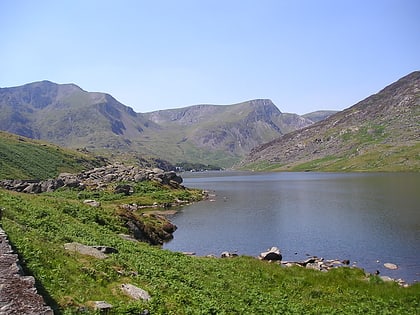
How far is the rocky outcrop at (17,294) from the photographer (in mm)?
12906

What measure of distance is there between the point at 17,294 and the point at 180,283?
13.6 metres

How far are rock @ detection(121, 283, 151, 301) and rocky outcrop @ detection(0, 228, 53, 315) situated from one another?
21.2 ft

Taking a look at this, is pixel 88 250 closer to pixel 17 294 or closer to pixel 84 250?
pixel 84 250

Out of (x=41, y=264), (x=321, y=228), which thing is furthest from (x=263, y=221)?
(x=41, y=264)

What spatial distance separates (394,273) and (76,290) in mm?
42826

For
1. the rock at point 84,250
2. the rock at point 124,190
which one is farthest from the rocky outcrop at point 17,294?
the rock at point 124,190

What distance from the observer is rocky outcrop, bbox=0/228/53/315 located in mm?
12906

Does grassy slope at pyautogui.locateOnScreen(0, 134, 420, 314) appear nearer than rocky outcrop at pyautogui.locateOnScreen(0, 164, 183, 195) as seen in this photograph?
Yes

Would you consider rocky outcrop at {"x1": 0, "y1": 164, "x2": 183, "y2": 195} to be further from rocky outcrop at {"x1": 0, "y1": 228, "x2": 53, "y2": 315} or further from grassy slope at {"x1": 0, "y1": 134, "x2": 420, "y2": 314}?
rocky outcrop at {"x1": 0, "y1": 228, "x2": 53, "y2": 315}

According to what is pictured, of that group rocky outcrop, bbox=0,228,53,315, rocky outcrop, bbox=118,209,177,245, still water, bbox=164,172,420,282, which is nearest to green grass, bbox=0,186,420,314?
rocky outcrop, bbox=0,228,53,315

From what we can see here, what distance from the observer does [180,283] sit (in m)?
25.8

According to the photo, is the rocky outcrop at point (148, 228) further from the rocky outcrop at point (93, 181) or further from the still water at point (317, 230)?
the rocky outcrop at point (93, 181)

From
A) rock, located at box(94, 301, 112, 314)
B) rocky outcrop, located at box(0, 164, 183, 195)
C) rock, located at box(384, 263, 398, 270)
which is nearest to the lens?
rock, located at box(94, 301, 112, 314)

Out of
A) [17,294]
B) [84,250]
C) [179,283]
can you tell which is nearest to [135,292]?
[179,283]
